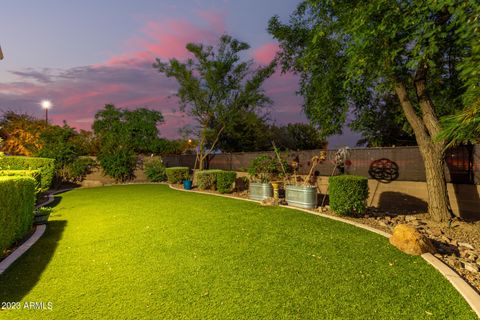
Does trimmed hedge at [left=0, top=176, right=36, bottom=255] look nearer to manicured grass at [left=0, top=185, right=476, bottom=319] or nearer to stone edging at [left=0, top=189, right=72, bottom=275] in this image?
stone edging at [left=0, top=189, right=72, bottom=275]

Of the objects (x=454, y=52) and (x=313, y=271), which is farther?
(x=454, y=52)

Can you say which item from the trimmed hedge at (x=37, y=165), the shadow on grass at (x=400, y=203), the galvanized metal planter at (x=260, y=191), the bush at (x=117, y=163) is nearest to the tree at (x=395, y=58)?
the shadow on grass at (x=400, y=203)

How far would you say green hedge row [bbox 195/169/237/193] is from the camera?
13.3 metres

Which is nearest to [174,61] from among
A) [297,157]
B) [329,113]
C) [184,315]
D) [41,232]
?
[297,157]

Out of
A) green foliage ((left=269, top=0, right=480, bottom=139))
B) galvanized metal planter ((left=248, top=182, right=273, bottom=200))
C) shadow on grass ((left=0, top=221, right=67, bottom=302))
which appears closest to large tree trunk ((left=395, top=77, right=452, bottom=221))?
green foliage ((left=269, top=0, right=480, bottom=139))

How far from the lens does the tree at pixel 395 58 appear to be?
18.9 ft

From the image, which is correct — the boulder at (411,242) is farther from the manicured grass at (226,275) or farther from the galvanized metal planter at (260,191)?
the galvanized metal planter at (260,191)

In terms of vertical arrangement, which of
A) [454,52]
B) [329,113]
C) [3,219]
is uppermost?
[454,52]

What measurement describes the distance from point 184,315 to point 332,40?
28.9ft

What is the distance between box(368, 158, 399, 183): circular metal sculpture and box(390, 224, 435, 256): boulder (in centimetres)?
579

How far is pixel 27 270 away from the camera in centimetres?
439

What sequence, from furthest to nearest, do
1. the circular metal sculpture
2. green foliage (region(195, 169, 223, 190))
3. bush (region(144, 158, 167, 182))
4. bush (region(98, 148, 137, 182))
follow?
1. bush (region(144, 158, 167, 182))
2. bush (region(98, 148, 137, 182))
3. green foliage (region(195, 169, 223, 190))
4. the circular metal sculpture

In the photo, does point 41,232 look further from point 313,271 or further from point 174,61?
point 174,61

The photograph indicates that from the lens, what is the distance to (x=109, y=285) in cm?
381
